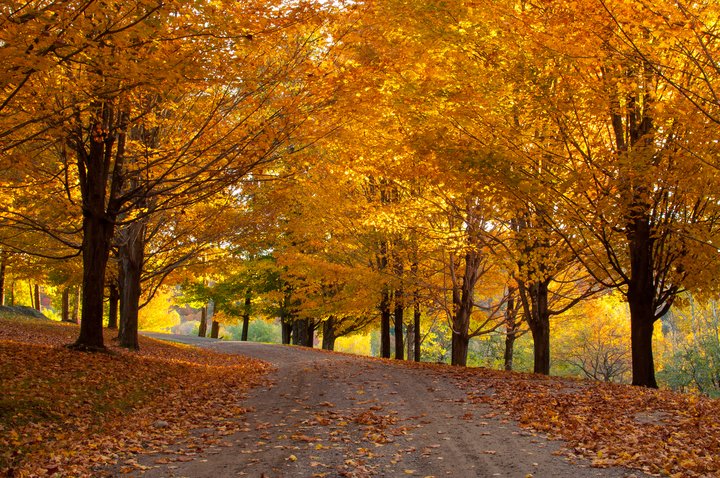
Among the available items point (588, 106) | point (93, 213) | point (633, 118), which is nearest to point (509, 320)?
point (633, 118)

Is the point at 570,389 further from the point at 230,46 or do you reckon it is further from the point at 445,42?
the point at 230,46

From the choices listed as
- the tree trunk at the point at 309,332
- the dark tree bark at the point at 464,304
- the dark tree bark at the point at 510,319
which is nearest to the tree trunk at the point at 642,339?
the dark tree bark at the point at 464,304

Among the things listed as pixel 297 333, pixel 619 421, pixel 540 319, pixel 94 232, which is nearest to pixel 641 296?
pixel 540 319

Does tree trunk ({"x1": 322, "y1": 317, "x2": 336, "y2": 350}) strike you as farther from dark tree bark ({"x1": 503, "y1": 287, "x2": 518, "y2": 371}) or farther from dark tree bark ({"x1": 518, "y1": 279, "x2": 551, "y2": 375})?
dark tree bark ({"x1": 518, "y1": 279, "x2": 551, "y2": 375})

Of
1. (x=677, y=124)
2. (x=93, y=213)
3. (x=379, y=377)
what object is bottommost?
(x=379, y=377)

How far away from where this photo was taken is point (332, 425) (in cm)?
790

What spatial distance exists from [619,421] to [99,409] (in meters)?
7.04

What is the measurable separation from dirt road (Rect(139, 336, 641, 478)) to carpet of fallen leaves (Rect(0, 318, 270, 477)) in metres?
0.52

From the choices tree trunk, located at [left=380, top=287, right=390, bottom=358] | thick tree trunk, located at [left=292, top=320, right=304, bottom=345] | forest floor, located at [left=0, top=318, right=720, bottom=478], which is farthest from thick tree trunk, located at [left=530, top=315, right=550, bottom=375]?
thick tree trunk, located at [left=292, top=320, right=304, bottom=345]

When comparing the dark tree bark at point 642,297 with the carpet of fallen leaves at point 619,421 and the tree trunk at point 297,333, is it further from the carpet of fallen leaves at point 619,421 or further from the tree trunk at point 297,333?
the tree trunk at point 297,333

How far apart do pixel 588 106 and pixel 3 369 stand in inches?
395

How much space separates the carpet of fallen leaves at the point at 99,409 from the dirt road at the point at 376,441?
20.4 inches

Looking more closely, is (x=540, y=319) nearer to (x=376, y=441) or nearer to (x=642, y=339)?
(x=642, y=339)

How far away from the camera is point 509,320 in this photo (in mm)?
19203
